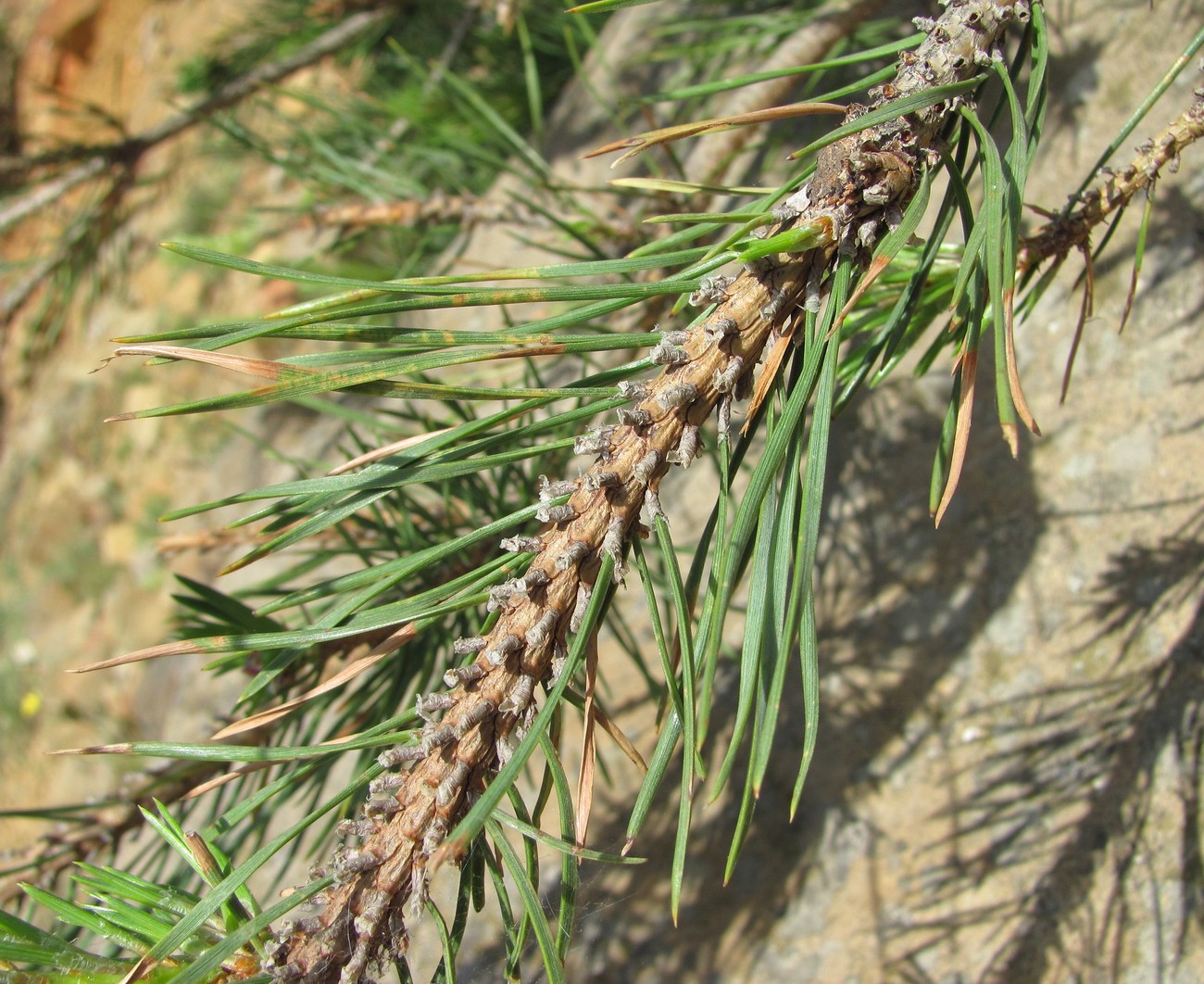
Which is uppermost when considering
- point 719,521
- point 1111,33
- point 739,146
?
point 1111,33

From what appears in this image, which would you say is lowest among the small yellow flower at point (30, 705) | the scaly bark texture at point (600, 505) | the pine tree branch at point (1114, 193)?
the small yellow flower at point (30, 705)

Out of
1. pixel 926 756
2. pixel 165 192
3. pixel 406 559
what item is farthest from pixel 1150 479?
pixel 165 192

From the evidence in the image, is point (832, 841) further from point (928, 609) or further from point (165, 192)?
point (165, 192)

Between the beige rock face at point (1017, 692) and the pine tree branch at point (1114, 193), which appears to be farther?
the beige rock face at point (1017, 692)

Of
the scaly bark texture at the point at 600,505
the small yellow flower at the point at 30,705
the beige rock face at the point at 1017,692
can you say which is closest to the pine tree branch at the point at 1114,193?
the scaly bark texture at the point at 600,505

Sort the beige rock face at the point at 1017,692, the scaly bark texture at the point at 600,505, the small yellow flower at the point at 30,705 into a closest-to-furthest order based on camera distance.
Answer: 1. the scaly bark texture at the point at 600,505
2. the beige rock face at the point at 1017,692
3. the small yellow flower at the point at 30,705

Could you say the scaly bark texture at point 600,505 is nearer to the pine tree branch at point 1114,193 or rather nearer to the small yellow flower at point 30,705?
the pine tree branch at point 1114,193
